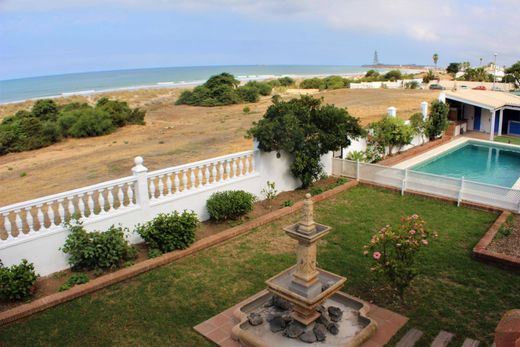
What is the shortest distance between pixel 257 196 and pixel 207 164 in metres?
2.04

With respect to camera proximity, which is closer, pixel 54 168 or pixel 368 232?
pixel 368 232

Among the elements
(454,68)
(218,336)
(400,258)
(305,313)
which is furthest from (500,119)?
(454,68)

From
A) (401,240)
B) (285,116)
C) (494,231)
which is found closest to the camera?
(401,240)

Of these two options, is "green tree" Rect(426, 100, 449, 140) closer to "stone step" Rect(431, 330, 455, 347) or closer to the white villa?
the white villa

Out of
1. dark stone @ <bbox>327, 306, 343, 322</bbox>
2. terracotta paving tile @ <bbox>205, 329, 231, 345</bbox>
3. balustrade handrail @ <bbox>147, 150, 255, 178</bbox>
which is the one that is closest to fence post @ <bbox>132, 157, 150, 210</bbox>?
balustrade handrail @ <bbox>147, 150, 255, 178</bbox>

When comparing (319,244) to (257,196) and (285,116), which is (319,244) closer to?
(257,196)

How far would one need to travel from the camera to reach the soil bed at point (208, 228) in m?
7.23

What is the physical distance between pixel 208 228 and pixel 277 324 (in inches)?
169

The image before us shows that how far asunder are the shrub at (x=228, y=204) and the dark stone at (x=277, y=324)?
14.0ft

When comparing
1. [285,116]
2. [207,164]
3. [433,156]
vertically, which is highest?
[285,116]

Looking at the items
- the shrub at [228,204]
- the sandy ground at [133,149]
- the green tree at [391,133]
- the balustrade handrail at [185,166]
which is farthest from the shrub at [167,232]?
the green tree at [391,133]

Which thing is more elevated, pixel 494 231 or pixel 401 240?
pixel 401 240

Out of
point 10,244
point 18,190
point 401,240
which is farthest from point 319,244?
point 18,190

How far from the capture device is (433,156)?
61.1ft
